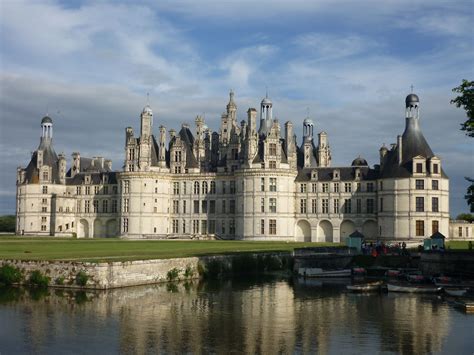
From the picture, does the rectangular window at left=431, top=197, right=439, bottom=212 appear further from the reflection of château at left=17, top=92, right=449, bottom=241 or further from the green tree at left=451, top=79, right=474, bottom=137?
the green tree at left=451, top=79, right=474, bottom=137

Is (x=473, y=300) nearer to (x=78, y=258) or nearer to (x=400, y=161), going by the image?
(x=78, y=258)

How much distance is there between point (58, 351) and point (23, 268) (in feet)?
49.9

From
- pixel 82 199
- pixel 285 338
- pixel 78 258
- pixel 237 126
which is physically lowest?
pixel 285 338

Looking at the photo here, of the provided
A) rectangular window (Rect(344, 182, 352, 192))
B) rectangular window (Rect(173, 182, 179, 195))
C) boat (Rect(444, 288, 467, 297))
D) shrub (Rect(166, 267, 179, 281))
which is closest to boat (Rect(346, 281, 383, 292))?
boat (Rect(444, 288, 467, 297))

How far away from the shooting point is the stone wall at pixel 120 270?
111 feet

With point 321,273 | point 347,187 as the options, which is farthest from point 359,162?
point 321,273

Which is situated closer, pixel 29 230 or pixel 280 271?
pixel 280 271

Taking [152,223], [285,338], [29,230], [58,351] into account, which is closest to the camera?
[58,351]

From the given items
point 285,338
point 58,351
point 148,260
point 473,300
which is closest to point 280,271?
point 148,260

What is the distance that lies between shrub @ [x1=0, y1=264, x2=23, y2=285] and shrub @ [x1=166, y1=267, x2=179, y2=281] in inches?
326

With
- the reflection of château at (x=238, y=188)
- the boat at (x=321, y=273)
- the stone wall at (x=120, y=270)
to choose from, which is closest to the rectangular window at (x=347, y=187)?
the reflection of château at (x=238, y=188)

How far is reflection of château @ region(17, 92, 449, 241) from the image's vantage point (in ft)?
221

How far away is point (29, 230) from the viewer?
8519 cm

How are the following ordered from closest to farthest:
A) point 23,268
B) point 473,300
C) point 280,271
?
point 473,300 → point 23,268 → point 280,271
